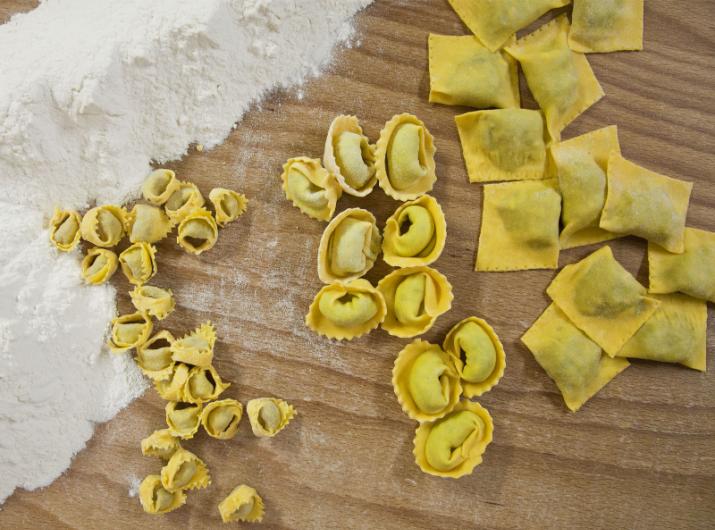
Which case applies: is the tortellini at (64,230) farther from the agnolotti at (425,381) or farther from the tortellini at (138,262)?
the agnolotti at (425,381)

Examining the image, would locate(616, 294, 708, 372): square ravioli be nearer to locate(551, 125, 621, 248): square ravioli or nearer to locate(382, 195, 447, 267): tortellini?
locate(551, 125, 621, 248): square ravioli

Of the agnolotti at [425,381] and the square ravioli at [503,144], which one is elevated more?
the square ravioli at [503,144]

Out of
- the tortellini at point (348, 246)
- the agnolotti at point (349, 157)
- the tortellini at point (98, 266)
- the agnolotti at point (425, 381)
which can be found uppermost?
the agnolotti at point (349, 157)

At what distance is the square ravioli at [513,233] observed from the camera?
105 centimetres

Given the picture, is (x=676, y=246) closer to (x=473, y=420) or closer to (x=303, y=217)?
(x=473, y=420)

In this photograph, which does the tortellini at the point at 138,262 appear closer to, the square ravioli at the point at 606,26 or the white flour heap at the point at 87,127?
the white flour heap at the point at 87,127

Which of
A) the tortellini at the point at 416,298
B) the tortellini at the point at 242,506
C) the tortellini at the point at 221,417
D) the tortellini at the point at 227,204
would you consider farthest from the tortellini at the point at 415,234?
the tortellini at the point at 242,506

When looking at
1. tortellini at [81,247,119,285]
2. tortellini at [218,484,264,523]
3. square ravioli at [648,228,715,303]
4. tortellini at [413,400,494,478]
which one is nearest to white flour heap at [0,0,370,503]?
tortellini at [81,247,119,285]

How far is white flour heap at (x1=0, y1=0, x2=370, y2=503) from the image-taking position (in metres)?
0.97

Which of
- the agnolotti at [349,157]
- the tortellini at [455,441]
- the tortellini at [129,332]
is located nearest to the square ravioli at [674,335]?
the tortellini at [455,441]

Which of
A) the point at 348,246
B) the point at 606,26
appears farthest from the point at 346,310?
the point at 606,26

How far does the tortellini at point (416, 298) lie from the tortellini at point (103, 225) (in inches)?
18.5

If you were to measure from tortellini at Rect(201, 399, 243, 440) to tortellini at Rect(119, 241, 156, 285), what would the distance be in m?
0.25

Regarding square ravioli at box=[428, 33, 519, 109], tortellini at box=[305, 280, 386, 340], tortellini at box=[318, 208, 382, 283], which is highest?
square ravioli at box=[428, 33, 519, 109]
